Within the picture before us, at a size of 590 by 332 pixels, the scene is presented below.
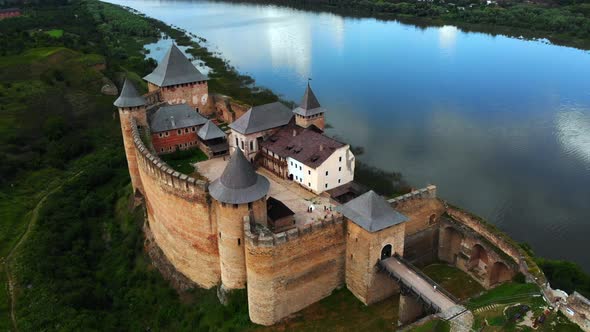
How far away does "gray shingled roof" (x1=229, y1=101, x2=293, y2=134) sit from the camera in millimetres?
26094

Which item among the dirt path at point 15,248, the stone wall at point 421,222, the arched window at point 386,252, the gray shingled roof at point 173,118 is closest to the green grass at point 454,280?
the stone wall at point 421,222

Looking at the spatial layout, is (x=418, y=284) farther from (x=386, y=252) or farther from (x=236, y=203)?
(x=236, y=203)

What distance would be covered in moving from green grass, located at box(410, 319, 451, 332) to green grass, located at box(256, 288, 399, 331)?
2301 mm

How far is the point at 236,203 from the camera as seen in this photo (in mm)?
17094

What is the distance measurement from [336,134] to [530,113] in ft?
57.8

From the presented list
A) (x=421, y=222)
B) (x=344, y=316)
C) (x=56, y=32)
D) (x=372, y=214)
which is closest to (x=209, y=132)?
(x=421, y=222)

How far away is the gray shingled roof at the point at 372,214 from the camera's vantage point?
660 inches

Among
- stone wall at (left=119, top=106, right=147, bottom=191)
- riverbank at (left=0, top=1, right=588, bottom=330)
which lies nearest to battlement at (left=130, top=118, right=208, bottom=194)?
stone wall at (left=119, top=106, right=147, bottom=191)

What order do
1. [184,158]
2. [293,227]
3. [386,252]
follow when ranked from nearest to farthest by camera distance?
[386,252] < [293,227] < [184,158]

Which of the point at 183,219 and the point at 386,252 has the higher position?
the point at 183,219

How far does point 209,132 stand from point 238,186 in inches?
462

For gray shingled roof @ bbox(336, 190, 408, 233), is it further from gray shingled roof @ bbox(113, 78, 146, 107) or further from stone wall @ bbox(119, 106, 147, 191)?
gray shingled roof @ bbox(113, 78, 146, 107)

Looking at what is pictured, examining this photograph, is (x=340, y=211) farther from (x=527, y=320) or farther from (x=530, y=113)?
(x=530, y=113)

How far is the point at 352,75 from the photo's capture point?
54.9 m
